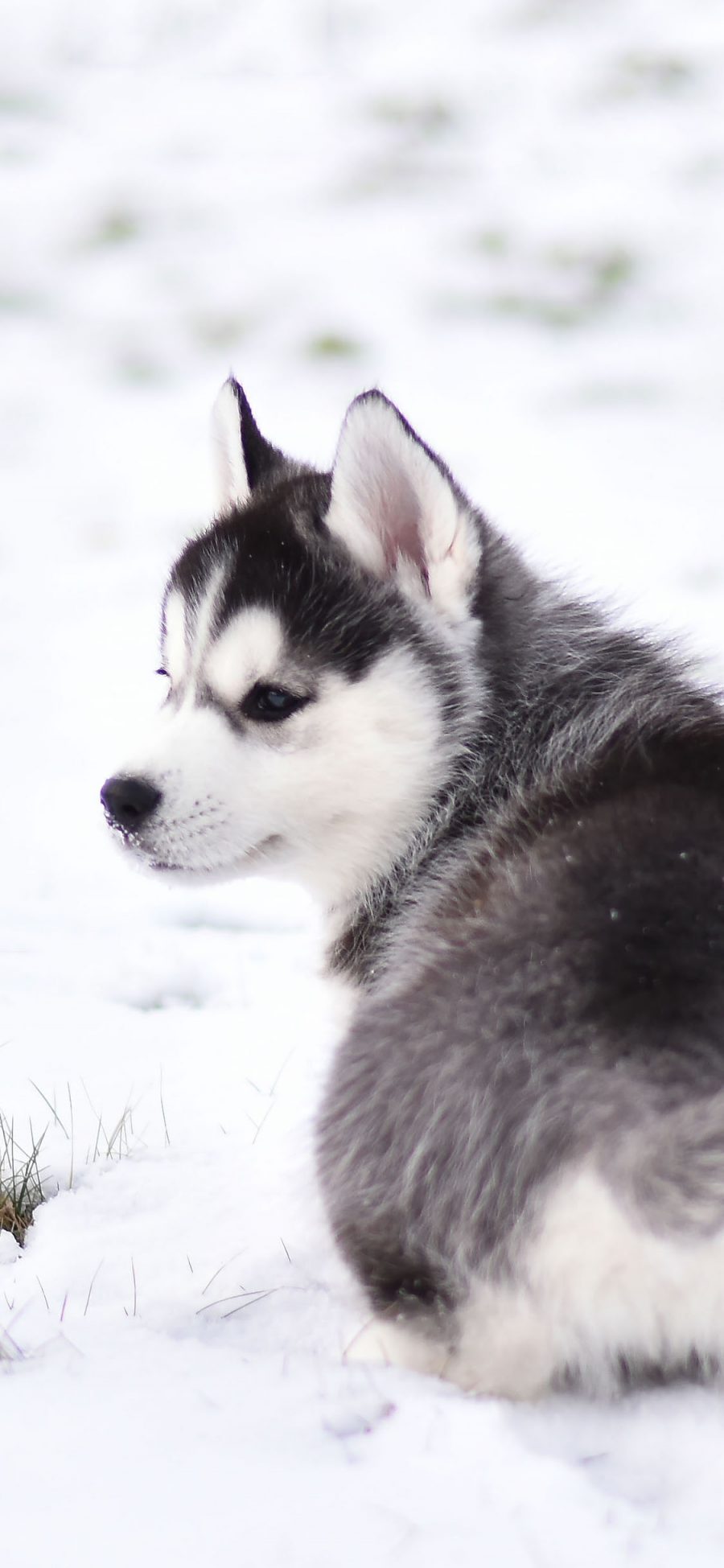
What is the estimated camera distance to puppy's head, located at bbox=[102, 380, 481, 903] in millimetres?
2711

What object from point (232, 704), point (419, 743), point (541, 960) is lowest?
point (541, 960)

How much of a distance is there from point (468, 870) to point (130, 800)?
65cm

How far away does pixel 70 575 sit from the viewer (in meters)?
7.80

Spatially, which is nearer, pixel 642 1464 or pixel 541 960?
pixel 642 1464

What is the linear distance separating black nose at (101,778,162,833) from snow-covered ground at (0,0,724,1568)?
55 centimetres

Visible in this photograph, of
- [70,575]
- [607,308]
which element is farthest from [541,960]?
[607,308]

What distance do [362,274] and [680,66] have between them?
305cm

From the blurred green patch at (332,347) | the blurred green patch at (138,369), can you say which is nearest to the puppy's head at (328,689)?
the blurred green patch at (332,347)

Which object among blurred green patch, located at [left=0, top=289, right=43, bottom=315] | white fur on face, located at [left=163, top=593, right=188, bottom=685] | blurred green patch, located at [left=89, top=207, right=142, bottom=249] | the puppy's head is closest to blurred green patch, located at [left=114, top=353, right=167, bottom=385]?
blurred green patch, located at [left=0, top=289, right=43, bottom=315]

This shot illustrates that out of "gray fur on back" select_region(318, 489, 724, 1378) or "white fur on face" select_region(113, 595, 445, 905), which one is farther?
"white fur on face" select_region(113, 595, 445, 905)

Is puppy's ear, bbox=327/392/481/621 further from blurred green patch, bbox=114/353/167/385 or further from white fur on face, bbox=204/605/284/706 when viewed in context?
blurred green patch, bbox=114/353/167/385

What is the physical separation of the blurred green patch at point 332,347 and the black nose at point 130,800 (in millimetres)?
6470

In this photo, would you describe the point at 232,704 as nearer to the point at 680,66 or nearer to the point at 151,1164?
the point at 151,1164

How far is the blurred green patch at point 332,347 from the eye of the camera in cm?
870
